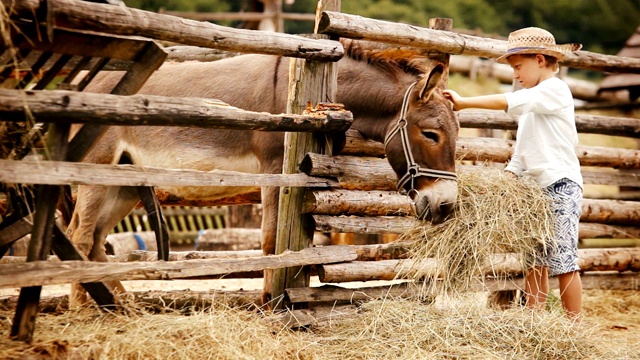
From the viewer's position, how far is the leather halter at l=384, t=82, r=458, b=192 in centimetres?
475

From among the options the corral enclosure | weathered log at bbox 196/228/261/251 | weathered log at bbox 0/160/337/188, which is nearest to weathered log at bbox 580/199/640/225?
the corral enclosure

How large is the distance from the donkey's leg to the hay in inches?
102

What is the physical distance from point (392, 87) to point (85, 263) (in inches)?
107

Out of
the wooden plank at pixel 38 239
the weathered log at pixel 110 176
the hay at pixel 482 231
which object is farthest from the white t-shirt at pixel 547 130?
the wooden plank at pixel 38 239

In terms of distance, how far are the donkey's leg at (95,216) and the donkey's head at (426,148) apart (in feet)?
7.85

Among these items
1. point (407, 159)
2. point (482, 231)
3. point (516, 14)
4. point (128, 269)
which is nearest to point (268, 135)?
point (407, 159)

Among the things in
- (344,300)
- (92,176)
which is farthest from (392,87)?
(92,176)

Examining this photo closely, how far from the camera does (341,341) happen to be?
453 centimetres

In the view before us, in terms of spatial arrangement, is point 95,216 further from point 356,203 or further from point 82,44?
point 82,44

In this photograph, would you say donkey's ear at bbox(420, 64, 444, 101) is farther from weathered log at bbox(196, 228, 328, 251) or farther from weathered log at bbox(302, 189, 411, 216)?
weathered log at bbox(196, 228, 328, 251)

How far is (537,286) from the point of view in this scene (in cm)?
495

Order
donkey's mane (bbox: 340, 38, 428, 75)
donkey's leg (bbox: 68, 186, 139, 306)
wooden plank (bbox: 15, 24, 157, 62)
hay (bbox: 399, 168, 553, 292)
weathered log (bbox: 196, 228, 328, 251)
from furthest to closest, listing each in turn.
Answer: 1. weathered log (bbox: 196, 228, 328, 251)
2. donkey's leg (bbox: 68, 186, 139, 306)
3. donkey's mane (bbox: 340, 38, 428, 75)
4. hay (bbox: 399, 168, 553, 292)
5. wooden plank (bbox: 15, 24, 157, 62)

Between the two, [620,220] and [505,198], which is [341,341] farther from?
[620,220]

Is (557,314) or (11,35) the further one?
(557,314)
